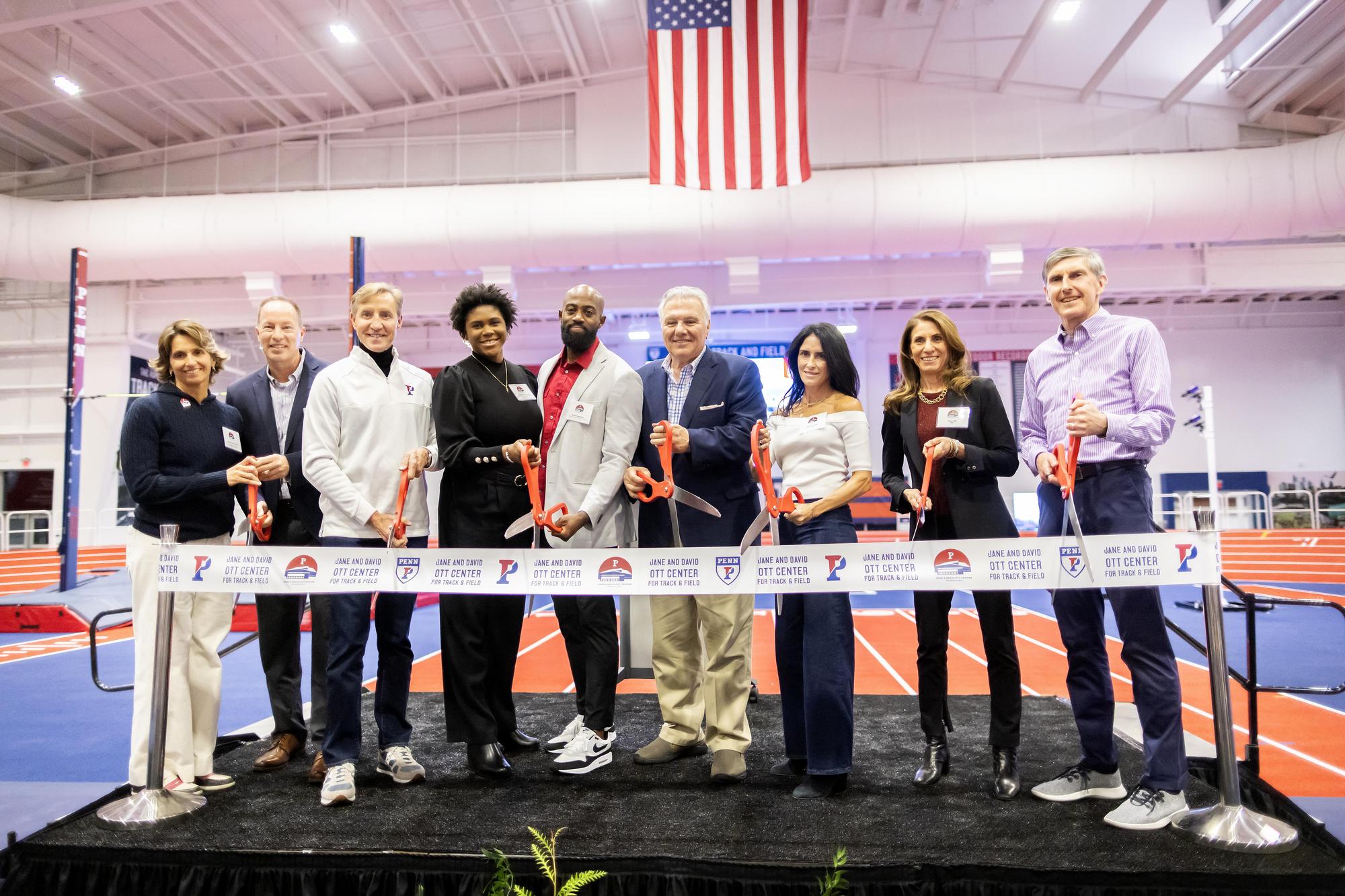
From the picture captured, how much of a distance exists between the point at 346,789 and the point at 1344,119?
13.1m

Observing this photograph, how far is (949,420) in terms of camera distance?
2.67 meters

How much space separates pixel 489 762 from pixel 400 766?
0.30m

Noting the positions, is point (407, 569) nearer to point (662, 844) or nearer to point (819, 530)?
point (662, 844)

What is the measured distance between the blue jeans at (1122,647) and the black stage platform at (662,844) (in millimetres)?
205

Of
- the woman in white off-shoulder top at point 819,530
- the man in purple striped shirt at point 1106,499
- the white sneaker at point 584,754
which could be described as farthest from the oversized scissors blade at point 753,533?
the white sneaker at point 584,754

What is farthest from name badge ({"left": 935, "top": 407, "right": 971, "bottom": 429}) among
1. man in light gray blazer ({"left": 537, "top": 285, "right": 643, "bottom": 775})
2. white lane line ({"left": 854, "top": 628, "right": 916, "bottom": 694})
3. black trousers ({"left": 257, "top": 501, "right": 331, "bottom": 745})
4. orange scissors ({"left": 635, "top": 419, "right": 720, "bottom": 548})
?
white lane line ({"left": 854, "top": 628, "right": 916, "bottom": 694})

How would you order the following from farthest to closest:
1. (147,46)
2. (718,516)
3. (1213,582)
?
(147,46) < (718,516) < (1213,582)

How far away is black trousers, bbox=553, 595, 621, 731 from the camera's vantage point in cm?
292

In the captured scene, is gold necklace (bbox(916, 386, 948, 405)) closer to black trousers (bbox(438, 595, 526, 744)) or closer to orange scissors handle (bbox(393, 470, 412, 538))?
black trousers (bbox(438, 595, 526, 744))

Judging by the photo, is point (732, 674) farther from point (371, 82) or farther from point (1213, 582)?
point (371, 82)

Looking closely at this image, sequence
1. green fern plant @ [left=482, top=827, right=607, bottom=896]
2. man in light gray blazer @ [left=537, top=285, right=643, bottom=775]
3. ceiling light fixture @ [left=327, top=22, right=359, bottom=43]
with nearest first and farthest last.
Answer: green fern plant @ [left=482, top=827, right=607, bottom=896], man in light gray blazer @ [left=537, top=285, right=643, bottom=775], ceiling light fixture @ [left=327, top=22, right=359, bottom=43]

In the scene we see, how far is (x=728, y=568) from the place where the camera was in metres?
2.51

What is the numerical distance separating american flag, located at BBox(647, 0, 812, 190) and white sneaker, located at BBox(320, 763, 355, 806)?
4.87 meters

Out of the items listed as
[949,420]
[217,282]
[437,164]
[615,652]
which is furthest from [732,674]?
[217,282]
